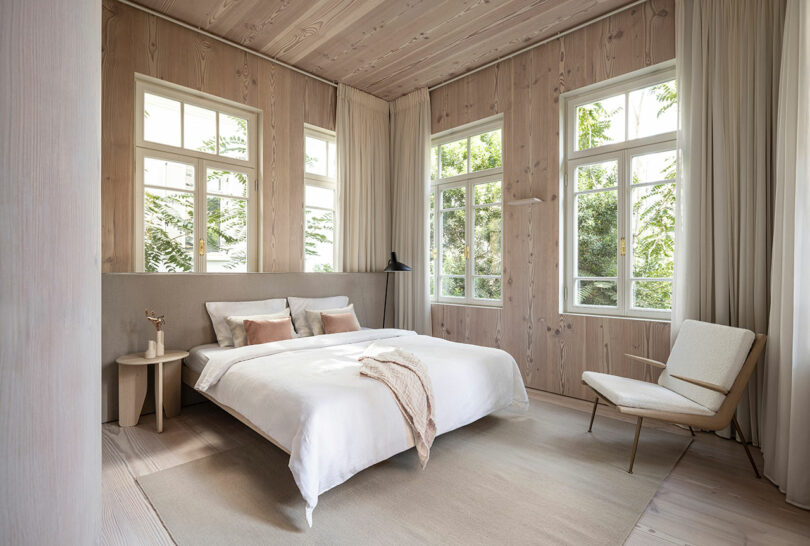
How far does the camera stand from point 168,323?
335 centimetres

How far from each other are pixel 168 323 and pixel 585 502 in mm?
3165

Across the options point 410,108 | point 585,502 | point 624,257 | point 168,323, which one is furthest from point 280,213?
point 585,502

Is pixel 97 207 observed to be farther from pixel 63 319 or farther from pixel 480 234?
pixel 480 234

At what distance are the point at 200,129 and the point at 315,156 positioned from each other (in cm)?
123

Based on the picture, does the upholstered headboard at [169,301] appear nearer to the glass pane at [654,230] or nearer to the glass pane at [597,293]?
the glass pane at [597,293]

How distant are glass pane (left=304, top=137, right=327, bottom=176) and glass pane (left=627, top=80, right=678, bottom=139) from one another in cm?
310

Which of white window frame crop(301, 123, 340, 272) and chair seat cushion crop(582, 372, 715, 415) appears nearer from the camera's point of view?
chair seat cushion crop(582, 372, 715, 415)

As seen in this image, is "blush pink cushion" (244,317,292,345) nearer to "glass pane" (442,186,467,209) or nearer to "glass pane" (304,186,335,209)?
"glass pane" (304,186,335,209)

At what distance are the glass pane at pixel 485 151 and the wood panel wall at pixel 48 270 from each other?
4069mm

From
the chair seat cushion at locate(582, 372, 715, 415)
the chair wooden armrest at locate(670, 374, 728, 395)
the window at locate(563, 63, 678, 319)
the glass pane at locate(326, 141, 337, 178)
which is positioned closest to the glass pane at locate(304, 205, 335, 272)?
the glass pane at locate(326, 141, 337, 178)

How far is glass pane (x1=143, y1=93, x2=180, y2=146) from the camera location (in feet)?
11.6

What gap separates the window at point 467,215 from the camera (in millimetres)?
4418

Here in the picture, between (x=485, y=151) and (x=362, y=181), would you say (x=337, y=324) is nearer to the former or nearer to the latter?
(x=362, y=181)

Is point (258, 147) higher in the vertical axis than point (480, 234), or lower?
higher
